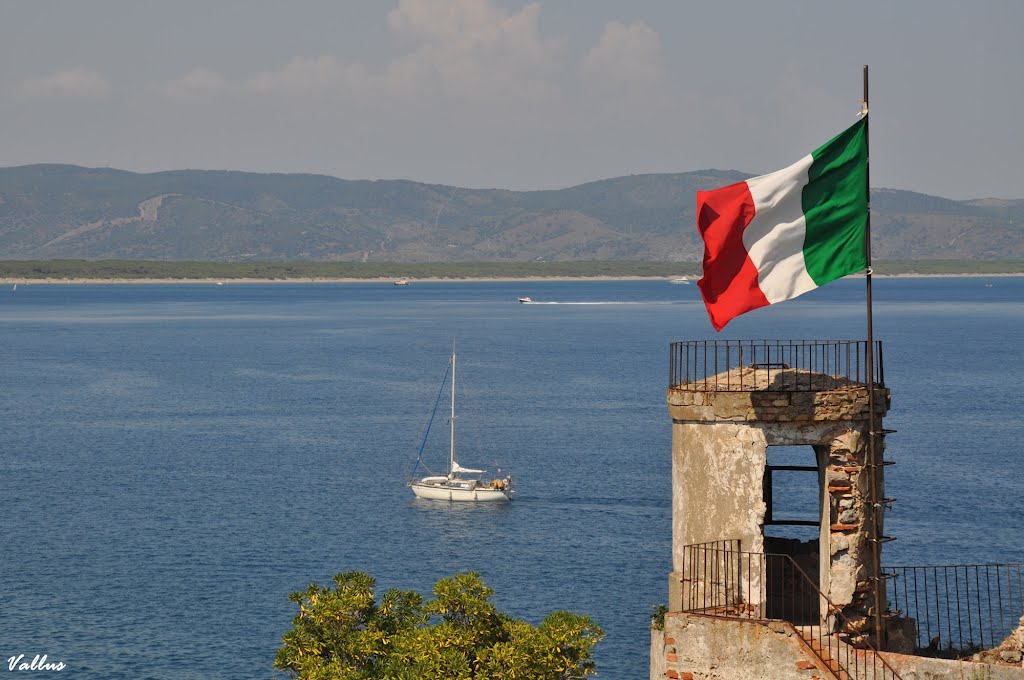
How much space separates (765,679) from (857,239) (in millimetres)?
6863

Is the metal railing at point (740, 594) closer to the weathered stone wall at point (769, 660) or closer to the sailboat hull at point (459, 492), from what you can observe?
the weathered stone wall at point (769, 660)

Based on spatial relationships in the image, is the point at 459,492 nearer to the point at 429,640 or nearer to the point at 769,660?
the point at 429,640

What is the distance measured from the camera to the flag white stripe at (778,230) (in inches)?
889

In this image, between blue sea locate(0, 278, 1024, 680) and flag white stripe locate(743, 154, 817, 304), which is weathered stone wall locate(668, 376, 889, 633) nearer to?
flag white stripe locate(743, 154, 817, 304)

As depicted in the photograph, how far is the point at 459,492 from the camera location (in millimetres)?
90250

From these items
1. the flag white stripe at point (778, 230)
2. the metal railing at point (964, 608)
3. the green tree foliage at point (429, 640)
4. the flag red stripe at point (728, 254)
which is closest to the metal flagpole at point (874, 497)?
the flag white stripe at point (778, 230)

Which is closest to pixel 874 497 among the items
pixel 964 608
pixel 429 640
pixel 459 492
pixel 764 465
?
pixel 764 465

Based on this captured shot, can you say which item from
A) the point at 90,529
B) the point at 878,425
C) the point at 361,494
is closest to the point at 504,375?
the point at 361,494

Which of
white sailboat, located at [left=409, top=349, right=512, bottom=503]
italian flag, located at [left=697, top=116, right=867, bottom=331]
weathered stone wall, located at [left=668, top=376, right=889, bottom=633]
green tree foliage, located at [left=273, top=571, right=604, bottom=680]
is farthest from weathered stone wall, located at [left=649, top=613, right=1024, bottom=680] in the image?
white sailboat, located at [left=409, top=349, right=512, bottom=503]

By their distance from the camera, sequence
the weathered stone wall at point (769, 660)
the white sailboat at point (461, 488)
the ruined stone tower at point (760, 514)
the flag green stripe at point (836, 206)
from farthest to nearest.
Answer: the white sailboat at point (461, 488), the flag green stripe at point (836, 206), the ruined stone tower at point (760, 514), the weathered stone wall at point (769, 660)

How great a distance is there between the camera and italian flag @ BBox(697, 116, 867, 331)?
22.5m

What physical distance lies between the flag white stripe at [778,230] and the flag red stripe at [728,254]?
117mm

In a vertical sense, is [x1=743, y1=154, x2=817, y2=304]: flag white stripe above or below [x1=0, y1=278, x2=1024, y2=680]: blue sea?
above

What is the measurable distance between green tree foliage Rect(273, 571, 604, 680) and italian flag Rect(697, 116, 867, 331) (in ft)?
21.7
